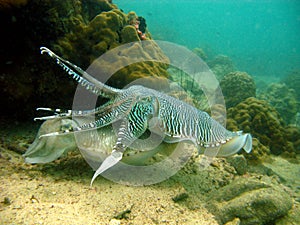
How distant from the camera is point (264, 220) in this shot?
10.8 ft

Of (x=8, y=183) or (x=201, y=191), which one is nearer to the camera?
(x=8, y=183)

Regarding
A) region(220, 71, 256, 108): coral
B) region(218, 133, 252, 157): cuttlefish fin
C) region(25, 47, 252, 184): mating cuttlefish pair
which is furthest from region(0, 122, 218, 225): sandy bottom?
region(220, 71, 256, 108): coral

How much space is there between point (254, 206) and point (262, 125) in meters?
4.75

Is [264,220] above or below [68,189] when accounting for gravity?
above

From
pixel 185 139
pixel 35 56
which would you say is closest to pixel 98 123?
pixel 185 139

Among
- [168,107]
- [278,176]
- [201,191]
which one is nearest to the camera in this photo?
[168,107]

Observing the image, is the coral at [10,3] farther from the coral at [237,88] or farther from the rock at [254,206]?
the coral at [237,88]

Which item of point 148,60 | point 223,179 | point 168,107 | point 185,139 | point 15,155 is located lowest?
point 15,155

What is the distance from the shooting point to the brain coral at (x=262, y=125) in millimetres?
6969

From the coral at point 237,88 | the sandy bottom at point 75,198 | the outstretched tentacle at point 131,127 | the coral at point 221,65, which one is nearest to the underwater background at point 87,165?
the sandy bottom at point 75,198

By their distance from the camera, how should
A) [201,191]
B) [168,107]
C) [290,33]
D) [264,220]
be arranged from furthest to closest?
[290,33]
[201,191]
[168,107]
[264,220]

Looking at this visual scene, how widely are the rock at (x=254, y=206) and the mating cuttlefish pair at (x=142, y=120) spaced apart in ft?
2.53

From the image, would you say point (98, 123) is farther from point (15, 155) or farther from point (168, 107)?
point (15, 155)

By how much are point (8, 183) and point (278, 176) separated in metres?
6.08
